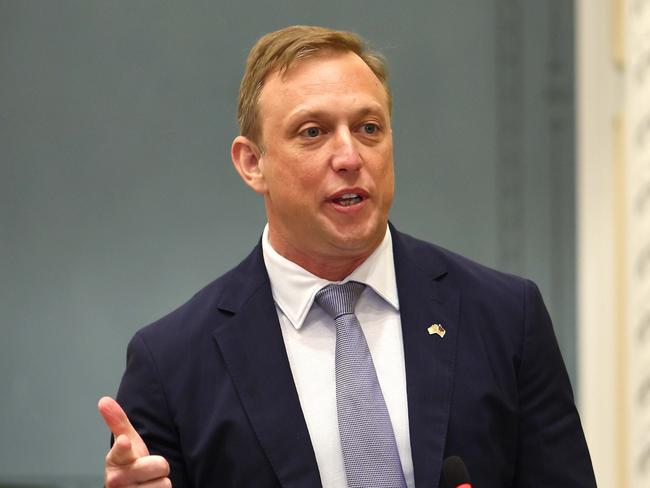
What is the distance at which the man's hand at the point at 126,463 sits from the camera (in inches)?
82.4

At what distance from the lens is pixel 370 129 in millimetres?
2432

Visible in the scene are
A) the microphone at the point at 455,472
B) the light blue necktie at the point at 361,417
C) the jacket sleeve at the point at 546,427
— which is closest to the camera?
the microphone at the point at 455,472

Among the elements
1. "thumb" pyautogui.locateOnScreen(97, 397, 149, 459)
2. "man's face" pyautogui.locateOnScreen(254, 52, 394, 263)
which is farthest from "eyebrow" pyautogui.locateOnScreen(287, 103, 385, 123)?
"thumb" pyautogui.locateOnScreen(97, 397, 149, 459)

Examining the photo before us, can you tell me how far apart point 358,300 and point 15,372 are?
2.77m

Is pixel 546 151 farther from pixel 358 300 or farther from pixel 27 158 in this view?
pixel 358 300

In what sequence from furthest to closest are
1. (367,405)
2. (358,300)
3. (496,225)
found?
(496,225), (358,300), (367,405)

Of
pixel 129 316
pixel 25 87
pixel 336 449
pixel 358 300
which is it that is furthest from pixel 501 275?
pixel 25 87

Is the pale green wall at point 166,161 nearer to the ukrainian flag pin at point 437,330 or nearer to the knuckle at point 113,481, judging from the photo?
the ukrainian flag pin at point 437,330

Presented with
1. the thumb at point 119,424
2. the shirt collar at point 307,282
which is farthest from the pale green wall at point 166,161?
the thumb at point 119,424

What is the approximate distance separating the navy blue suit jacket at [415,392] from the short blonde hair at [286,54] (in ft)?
1.24

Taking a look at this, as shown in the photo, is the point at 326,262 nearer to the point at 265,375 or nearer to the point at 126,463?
the point at 265,375

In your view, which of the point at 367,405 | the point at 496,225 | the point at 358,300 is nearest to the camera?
the point at 367,405

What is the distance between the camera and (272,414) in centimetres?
230

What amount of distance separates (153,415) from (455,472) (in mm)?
632
